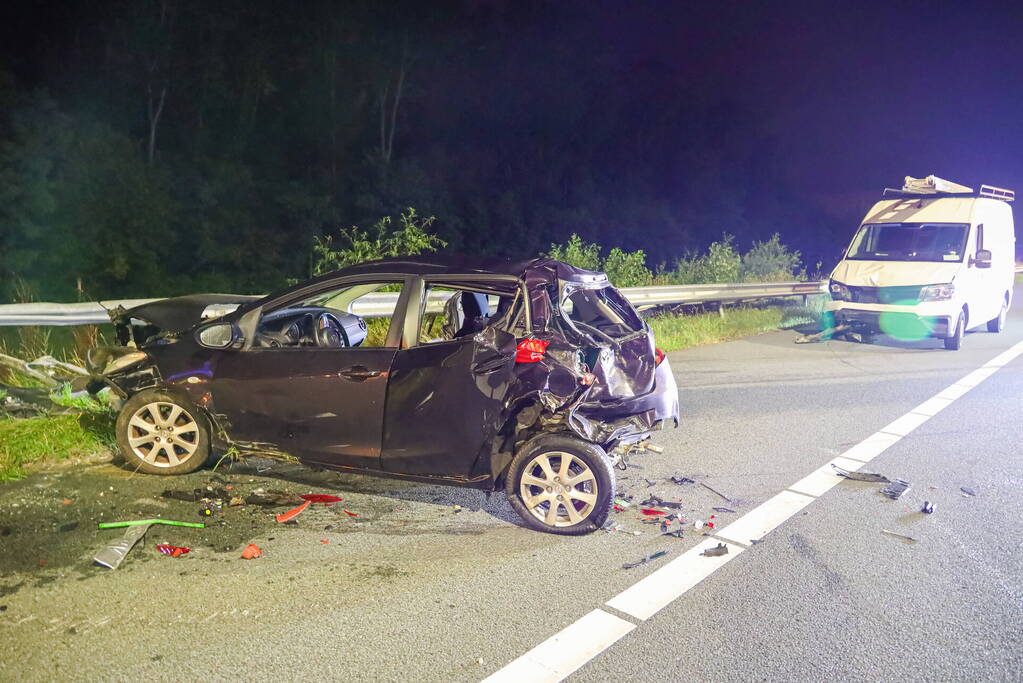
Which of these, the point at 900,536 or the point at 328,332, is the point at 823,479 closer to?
the point at 900,536

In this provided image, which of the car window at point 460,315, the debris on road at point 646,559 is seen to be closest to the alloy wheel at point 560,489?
the debris on road at point 646,559

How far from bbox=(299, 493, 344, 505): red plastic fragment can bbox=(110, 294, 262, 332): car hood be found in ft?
6.15

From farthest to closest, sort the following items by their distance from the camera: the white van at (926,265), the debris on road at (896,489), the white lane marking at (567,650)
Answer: the white van at (926,265) < the debris on road at (896,489) < the white lane marking at (567,650)

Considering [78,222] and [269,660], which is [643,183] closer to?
[78,222]

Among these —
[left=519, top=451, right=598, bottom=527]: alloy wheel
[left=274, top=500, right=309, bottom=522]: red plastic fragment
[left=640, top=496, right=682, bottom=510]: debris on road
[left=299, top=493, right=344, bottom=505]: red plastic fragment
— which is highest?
[left=519, top=451, right=598, bottom=527]: alloy wheel

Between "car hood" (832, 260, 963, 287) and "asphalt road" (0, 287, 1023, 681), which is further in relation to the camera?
"car hood" (832, 260, 963, 287)

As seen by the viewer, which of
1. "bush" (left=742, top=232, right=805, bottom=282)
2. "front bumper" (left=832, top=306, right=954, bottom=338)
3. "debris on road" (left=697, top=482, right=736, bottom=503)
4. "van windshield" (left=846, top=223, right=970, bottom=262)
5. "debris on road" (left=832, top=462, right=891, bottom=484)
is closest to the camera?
"debris on road" (left=697, top=482, right=736, bottom=503)

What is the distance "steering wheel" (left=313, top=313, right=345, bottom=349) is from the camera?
5974 millimetres

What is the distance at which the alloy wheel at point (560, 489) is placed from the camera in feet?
16.1

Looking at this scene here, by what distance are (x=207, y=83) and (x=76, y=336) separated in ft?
165

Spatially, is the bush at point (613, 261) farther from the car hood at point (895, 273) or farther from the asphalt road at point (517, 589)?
the asphalt road at point (517, 589)

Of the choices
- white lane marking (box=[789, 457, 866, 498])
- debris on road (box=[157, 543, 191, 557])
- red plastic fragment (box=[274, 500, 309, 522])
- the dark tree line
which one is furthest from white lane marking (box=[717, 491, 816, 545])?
the dark tree line

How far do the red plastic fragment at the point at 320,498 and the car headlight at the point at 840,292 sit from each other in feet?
32.8

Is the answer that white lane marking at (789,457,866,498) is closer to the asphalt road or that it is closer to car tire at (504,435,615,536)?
the asphalt road
